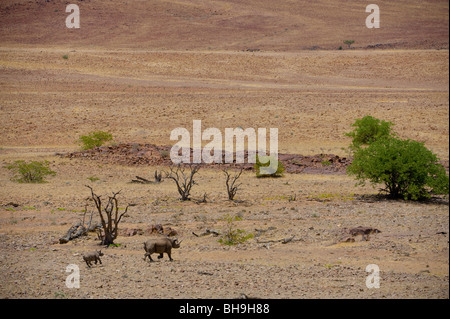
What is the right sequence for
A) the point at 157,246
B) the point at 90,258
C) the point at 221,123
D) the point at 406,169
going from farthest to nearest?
1. the point at 221,123
2. the point at 406,169
3. the point at 157,246
4. the point at 90,258

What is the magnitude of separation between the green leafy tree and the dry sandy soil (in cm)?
62

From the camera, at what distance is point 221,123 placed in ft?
107

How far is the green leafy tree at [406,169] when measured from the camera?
17094 mm

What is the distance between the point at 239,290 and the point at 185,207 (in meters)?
8.16

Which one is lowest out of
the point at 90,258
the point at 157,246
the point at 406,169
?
the point at 90,258

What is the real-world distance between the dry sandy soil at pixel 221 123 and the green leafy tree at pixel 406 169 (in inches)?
24.3

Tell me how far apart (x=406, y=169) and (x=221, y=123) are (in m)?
16.9

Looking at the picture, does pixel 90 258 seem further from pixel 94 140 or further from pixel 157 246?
→ pixel 94 140

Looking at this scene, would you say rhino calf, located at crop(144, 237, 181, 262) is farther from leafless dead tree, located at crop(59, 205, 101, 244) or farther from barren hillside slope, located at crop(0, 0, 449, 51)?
barren hillside slope, located at crop(0, 0, 449, 51)

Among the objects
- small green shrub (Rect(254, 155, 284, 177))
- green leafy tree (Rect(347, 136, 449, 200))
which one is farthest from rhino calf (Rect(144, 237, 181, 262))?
small green shrub (Rect(254, 155, 284, 177))

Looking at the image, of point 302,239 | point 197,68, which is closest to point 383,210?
point 302,239

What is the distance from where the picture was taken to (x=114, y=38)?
186 feet

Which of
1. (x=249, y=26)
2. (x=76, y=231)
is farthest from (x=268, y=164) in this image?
(x=249, y=26)

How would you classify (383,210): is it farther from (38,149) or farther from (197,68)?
(197,68)
